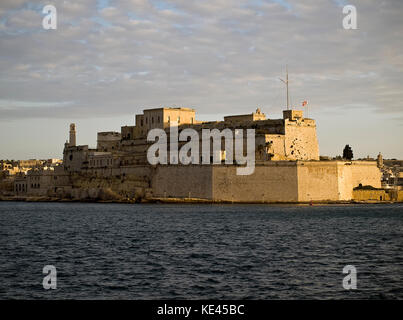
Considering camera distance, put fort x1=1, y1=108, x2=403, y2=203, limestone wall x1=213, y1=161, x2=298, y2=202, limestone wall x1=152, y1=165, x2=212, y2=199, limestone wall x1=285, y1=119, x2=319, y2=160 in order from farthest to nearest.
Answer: limestone wall x1=285, y1=119, x2=319, y2=160
limestone wall x1=152, y1=165, x2=212, y2=199
fort x1=1, y1=108, x2=403, y2=203
limestone wall x1=213, y1=161, x2=298, y2=202

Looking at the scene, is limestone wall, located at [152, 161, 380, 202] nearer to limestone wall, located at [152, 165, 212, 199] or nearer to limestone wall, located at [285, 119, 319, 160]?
limestone wall, located at [152, 165, 212, 199]

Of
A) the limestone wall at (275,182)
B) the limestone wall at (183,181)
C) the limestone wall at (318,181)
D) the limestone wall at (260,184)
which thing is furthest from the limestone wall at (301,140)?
the limestone wall at (183,181)

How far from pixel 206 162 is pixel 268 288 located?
39.8 meters

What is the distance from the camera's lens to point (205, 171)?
50781mm

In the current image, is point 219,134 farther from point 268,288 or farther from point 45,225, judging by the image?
point 268,288

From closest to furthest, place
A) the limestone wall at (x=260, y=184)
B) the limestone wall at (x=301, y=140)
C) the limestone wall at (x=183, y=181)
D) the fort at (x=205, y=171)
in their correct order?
the limestone wall at (x=260, y=184)
the fort at (x=205, y=171)
the limestone wall at (x=183, y=181)
the limestone wall at (x=301, y=140)

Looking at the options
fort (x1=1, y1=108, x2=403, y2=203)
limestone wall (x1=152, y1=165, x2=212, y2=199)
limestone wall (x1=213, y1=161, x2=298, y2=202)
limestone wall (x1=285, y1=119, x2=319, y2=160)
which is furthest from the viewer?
limestone wall (x1=285, y1=119, x2=319, y2=160)

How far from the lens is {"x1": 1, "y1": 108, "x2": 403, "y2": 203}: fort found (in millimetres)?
49406

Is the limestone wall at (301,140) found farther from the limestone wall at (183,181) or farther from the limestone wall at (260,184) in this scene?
the limestone wall at (183,181)

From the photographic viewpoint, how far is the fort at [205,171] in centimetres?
4941

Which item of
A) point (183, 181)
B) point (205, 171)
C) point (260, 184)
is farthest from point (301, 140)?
point (183, 181)

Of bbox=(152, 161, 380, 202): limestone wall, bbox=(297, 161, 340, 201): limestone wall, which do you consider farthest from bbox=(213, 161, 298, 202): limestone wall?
bbox=(297, 161, 340, 201): limestone wall

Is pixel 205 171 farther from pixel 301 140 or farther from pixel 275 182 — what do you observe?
pixel 301 140

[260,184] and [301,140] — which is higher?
[301,140]
